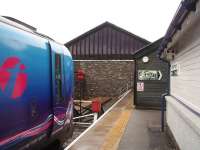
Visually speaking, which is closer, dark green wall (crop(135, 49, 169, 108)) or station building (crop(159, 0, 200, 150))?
station building (crop(159, 0, 200, 150))

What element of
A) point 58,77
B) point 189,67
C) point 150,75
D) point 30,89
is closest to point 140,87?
point 150,75

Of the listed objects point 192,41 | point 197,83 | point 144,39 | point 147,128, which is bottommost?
point 147,128

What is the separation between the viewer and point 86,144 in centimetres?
1147

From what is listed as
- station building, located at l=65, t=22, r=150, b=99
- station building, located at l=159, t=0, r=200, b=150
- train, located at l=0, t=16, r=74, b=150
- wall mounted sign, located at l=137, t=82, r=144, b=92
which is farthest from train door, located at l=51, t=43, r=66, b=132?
station building, located at l=65, t=22, r=150, b=99

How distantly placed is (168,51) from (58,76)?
15.6ft

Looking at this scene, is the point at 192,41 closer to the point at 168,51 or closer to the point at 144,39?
the point at 168,51

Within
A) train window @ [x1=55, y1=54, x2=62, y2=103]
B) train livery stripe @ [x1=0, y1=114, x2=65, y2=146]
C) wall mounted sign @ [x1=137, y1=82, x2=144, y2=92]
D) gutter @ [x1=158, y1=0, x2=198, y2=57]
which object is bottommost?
train livery stripe @ [x1=0, y1=114, x2=65, y2=146]

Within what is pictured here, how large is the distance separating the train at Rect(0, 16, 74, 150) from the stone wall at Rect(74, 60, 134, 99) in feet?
97.9

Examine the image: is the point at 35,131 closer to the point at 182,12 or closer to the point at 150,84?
the point at 182,12

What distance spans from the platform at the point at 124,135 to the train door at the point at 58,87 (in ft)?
6.66

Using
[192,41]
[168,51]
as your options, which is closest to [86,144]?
[168,51]

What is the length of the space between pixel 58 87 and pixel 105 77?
31007 millimetres

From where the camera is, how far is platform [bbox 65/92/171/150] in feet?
37.1

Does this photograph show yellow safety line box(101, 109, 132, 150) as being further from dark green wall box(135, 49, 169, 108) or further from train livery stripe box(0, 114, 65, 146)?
dark green wall box(135, 49, 169, 108)
